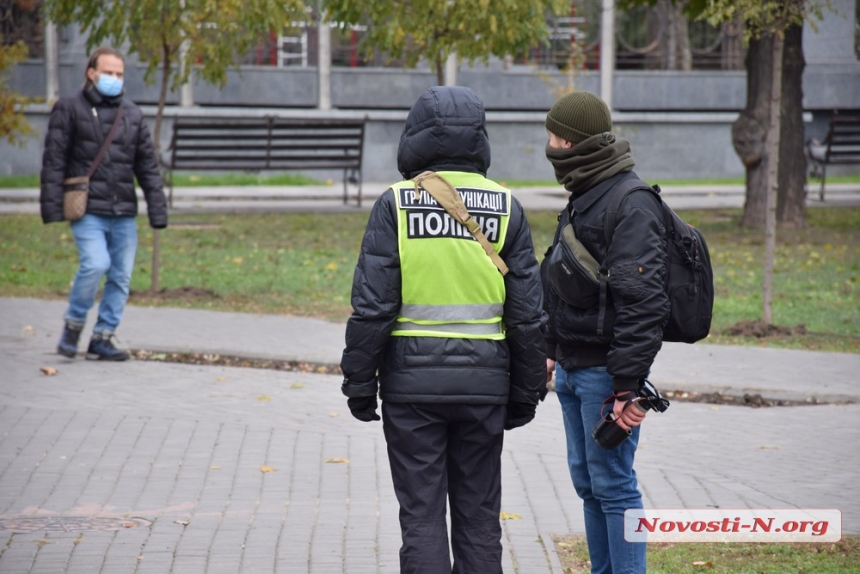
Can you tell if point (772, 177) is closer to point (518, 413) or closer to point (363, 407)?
point (518, 413)

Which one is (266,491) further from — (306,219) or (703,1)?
(306,219)

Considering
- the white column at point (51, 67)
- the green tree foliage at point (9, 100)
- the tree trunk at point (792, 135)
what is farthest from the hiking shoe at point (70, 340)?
the white column at point (51, 67)

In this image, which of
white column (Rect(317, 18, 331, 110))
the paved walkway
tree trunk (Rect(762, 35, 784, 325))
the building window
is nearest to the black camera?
the paved walkway

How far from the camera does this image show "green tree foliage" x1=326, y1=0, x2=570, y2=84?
521 inches

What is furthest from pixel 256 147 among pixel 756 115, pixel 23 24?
pixel 756 115

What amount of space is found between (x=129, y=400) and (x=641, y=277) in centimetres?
448

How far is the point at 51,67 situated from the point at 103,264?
19149 mm

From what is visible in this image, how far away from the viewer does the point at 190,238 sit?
1544cm

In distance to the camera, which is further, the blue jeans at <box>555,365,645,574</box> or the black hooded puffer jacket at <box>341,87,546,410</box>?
the blue jeans at <box>555,365,645,574</box>

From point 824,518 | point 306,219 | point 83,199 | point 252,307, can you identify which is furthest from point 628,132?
point 824,518

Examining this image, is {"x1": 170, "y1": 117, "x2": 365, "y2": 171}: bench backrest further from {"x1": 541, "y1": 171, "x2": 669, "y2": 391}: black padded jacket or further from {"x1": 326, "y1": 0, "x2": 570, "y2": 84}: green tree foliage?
{"x1": 541, "y1": 171, "x2": 669, "y2": 391}: black padded jacket

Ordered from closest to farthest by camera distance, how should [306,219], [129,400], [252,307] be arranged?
[129,400]
[252,307]
[306,219]

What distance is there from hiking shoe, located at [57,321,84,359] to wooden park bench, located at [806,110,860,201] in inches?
584

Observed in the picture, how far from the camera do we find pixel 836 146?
84.3ft
